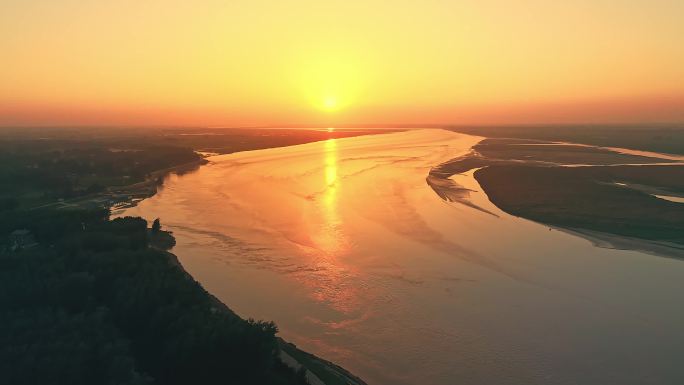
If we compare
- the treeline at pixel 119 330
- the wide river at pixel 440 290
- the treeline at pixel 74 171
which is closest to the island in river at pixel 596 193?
the wide river at pixel 440 290

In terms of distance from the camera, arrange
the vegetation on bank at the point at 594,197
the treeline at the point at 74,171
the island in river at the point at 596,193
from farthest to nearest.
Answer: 1. the treeline at the point at 74,171
2. the vegetation on bank at the point at 594,197
3. the island in river at the point at 596,193

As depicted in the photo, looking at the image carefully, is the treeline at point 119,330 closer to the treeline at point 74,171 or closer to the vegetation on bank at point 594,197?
the treeline at point 74,171

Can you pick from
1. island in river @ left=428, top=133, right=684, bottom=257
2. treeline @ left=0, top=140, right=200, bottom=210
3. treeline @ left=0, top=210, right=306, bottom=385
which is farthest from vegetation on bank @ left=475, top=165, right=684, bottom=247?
treeline @ left=0, top=140, right=200, bottom=210

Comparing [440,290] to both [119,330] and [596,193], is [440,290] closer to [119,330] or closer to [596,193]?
[119,330]

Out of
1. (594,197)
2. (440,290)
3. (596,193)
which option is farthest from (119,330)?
(596,193)

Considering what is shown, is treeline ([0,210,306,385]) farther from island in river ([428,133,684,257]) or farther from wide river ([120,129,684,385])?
island in river ([428,133,684,257])

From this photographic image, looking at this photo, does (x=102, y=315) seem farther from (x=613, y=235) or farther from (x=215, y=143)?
(x=215, y=143)
